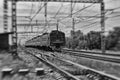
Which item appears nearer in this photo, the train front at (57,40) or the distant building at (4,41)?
the distant building at (4,41)

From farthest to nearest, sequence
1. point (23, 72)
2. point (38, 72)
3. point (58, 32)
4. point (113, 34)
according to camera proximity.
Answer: point (58, 32)
point (113, 34)
point (38, 72)
point (23, 72)

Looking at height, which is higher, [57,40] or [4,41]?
[4,41]

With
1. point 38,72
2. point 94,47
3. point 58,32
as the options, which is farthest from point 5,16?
point 94,47

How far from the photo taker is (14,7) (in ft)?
50.2

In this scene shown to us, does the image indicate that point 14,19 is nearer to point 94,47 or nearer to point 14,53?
point 14,53

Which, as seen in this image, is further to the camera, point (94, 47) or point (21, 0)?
point (94, 47)

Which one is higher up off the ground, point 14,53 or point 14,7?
point 14,7

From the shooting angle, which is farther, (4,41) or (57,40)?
(57,40)

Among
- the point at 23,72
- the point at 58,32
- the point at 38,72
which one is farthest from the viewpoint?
the point at 58,32

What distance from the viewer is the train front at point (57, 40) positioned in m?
23.8

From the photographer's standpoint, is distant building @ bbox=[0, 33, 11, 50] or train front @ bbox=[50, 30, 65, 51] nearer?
distant building @ bbox=[0, 33, 11, 50]

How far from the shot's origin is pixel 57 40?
961 inches

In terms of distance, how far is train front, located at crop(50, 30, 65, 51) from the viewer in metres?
23.8

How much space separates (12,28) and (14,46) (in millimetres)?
1680
